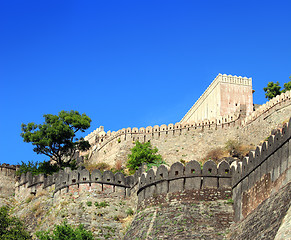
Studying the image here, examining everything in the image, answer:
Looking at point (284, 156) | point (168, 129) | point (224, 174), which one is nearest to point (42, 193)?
point (224, 174)

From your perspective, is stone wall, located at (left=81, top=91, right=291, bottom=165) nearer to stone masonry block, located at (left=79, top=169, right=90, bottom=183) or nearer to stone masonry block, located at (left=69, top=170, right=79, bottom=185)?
stone masonry block, located at (left=69, top=170, right=79, bottom=185)

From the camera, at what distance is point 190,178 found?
2653 cm

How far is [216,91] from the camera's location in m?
58.3

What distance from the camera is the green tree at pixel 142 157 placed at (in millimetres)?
46562

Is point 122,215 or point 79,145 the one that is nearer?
point 122,215

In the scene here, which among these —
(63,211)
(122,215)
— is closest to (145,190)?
(122,215)

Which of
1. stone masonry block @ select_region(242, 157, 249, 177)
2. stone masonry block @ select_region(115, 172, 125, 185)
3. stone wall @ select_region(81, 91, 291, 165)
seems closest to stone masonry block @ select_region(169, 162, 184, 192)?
stone masonry block @ select_region(242, 157, 249, 177)

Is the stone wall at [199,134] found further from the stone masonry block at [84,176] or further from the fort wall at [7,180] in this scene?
the stone masonry block at [84,176]

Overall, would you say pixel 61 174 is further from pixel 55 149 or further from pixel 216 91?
pixel 216 91

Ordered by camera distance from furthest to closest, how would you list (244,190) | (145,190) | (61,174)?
(61,174)
(145,190)
(244,190)

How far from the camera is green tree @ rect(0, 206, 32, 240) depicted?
31.7 m

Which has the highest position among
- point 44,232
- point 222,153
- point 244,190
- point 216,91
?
point 216,91

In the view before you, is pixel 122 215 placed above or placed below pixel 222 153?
below

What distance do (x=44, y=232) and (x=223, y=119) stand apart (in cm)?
2502
